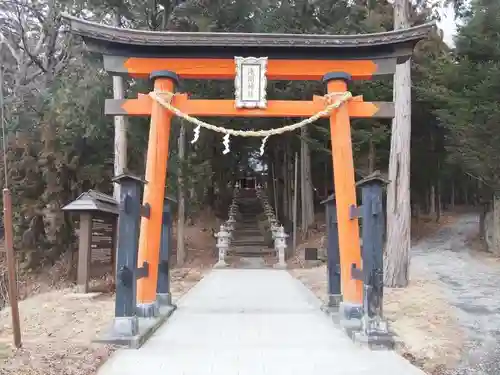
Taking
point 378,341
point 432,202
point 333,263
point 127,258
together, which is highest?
point 432,202

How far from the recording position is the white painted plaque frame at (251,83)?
24.3ft

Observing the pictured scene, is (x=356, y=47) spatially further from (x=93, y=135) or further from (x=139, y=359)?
(x=93, y=135)

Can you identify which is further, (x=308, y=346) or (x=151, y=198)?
(x=151, y=198)

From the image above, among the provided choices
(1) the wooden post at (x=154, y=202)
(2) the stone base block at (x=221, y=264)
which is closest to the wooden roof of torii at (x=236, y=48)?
(1) the wooden post at (x=154, y=202)

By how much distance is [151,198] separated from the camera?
714cm

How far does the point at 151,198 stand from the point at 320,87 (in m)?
12.2

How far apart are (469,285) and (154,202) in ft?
25.5

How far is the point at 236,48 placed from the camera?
7551mm

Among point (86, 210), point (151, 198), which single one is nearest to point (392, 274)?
point (151, 198)

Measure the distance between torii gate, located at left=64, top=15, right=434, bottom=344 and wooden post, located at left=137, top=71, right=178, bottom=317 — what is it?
15 millimetres

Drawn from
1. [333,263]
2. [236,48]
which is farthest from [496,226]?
[236,48]

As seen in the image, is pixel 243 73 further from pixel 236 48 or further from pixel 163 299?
pixel 163 299

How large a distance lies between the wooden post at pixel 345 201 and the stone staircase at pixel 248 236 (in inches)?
477

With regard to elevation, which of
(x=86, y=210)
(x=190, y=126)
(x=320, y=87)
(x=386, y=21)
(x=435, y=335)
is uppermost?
(x=386, y=21)
